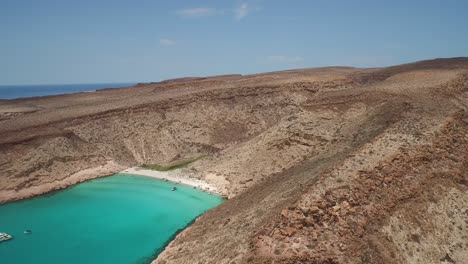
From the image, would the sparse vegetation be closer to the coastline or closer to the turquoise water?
the turquoise water

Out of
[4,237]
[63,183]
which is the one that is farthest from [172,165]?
[4,237]

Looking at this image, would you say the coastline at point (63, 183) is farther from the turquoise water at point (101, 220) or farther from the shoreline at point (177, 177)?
the shoreline at point (177, 177)

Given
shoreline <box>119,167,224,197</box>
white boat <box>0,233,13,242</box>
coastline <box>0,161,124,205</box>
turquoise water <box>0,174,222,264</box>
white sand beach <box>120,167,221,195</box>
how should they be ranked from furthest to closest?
1. white sand beach <box>120,167,221,195</box>
2. shoreline <box>119,167,224,197</box>
3. coastline <box>0,161,124,205</box>
4. white boat <box>0,233,13,242</box>
5. turquoise water <box>0,174,222,264</box>

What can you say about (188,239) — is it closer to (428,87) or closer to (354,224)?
(354,224)

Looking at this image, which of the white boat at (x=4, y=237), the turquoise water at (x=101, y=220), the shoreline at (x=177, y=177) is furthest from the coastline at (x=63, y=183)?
the white boat at (x=4, y=237)

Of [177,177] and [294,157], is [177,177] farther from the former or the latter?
[294,157]

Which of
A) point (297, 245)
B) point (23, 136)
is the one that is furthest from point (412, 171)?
point (23, 136)

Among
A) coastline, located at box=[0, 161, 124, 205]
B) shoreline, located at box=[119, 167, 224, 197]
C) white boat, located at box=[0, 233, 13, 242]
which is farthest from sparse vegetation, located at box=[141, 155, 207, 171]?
white boat, located at box=[0, 233, 13, 242]
